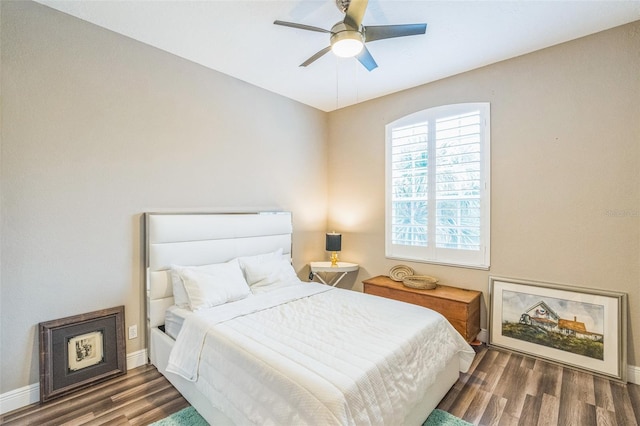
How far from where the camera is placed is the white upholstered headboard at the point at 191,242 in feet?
8.63

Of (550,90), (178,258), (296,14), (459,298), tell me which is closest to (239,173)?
(178,258)

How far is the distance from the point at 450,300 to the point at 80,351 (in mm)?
3269

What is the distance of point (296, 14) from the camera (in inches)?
90.7

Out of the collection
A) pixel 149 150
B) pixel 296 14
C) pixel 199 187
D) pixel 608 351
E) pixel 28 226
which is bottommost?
pixel 608 351

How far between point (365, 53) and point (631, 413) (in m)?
3.22

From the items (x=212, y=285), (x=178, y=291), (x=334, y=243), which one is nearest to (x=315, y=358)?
(x=212, y=285)

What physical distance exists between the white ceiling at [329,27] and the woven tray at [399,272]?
228cm

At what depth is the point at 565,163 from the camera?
272 cm

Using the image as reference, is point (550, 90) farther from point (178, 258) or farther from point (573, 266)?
point (178, 258)

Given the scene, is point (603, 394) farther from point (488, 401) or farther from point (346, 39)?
point (346, 39)

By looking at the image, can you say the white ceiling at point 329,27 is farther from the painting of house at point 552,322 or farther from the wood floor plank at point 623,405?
the wood floor plank at point 623,405

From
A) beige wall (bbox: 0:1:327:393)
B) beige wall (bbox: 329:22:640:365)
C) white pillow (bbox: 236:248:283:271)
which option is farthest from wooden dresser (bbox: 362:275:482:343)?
beige wall (bbox: 0:1:327:393)

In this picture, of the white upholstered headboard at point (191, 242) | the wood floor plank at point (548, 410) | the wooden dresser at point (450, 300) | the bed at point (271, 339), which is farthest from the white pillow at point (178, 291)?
the wood floor plank at point (548, 410)

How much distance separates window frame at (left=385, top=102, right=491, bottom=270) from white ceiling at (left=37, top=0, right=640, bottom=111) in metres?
0.43
